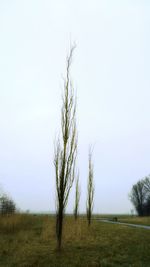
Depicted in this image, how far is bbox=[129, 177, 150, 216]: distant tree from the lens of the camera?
56225mm

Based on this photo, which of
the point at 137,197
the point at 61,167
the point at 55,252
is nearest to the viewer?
the point at 55,252

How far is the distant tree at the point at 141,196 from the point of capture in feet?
184

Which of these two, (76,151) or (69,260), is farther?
(76,151)

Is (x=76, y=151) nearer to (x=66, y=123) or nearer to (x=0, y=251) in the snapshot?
(x=66, y=123)

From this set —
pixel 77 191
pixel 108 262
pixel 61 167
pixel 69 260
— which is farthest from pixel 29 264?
pixel 77 191

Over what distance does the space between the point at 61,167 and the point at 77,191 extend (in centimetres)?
1112

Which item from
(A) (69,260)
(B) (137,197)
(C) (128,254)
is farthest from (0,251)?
(B) (137,197)

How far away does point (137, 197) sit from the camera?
59.3 metres

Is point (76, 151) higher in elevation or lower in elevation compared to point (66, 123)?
lower

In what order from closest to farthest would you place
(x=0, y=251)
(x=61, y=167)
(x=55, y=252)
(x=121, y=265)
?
(x=121, y=265), (x=55, y=252), (x=61, y=167), (x=0, y=251)

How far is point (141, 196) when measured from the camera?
58.5 metres

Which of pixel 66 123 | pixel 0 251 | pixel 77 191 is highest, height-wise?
pixel 66 123

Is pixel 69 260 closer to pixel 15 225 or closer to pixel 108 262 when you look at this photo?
pixel 108 262

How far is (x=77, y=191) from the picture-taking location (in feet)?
58.6
